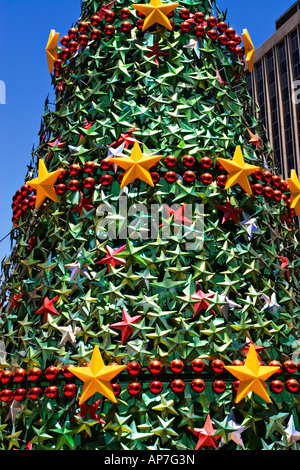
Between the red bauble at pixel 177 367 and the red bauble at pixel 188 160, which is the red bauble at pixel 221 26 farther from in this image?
the red bauble at pixel 177 367

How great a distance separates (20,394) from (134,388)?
1027mm

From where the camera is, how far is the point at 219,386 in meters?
4.39

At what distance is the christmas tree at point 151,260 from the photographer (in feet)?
14.5

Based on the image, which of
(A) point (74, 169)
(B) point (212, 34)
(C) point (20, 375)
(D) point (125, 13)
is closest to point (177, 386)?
(C) point (20, 375)

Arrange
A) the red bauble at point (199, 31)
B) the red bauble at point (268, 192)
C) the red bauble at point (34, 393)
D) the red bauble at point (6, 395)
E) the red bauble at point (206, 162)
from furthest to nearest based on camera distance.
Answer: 1. the red bauble at point (199, 31)
2. the red bauble at point (268, 192)
3. the red bauble at point (206, 162)
4. the red bauble at point (6, 395)
5. the red bauble at point (34, 393)

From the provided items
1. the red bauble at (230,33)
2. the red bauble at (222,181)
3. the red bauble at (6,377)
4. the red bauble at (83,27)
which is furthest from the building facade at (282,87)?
the red bauble at (6,377)

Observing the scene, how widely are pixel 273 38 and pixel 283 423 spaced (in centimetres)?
4742

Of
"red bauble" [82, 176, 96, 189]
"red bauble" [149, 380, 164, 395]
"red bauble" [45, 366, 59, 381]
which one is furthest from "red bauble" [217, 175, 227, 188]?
"red bauble" [45, 366, 59, 381]

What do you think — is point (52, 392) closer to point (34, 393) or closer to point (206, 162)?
point (34, 393)

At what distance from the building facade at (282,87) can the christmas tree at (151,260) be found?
38316mm

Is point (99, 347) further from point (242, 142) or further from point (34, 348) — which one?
point (242, 142)

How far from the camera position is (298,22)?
45031 mm

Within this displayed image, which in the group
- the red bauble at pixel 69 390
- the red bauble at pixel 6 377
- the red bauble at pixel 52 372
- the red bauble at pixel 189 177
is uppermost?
the red bauble at pixel 189 177
